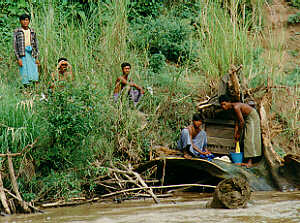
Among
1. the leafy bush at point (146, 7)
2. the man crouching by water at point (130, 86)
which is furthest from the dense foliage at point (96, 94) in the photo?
the leafy bush at point (146, 7)

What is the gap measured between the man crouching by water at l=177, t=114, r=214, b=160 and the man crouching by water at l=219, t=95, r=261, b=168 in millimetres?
496

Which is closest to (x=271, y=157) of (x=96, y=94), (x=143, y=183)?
(x=143, y=183)

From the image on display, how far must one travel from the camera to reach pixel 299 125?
8.73m

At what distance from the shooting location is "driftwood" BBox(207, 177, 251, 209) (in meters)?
5.87


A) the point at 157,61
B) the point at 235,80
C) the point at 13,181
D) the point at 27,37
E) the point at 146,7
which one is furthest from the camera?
the point at 146,7

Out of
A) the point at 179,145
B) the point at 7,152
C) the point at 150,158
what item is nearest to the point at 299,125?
the point at 179,145

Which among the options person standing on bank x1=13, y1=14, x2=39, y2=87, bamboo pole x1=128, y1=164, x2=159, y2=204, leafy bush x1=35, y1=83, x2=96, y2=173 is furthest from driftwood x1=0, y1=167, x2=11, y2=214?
person standing on bank x1=13, y1=14, x2=39, y2=87

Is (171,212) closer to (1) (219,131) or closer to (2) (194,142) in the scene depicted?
(2) (194,142)

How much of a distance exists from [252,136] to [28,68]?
381 cm

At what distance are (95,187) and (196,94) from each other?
2.75 metres

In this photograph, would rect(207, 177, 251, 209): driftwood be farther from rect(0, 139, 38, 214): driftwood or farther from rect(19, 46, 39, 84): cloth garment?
rect(19, 46, 39, 84): cloth garment

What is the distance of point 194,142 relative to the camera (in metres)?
7.71

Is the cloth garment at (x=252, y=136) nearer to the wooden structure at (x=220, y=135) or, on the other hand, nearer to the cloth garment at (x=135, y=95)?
the wooden structure at (x=220, y=135)

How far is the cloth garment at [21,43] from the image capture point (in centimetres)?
802
